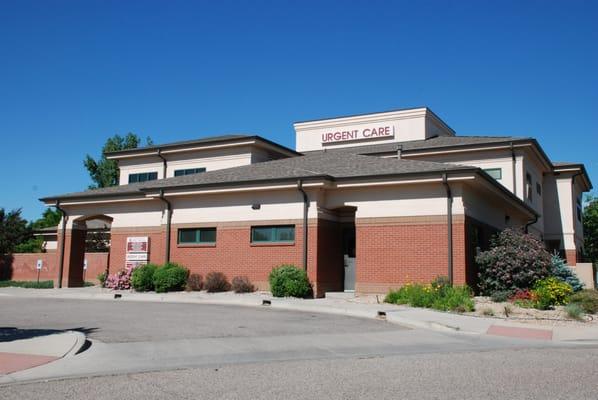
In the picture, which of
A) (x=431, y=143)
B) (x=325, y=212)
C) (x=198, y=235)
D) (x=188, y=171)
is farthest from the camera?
(x=188, y=171)

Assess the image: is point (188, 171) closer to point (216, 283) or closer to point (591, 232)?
point (216, 283)

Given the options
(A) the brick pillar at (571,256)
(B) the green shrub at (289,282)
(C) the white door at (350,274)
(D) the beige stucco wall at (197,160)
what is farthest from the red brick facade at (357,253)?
(A) the brick pillar at (571,256)

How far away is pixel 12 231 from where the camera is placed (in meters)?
43.8

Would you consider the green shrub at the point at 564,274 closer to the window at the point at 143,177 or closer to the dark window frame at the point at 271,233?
the dark window frame at the point at 271,233

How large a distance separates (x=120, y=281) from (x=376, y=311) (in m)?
13.2

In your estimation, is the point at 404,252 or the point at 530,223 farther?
the point at 530,223

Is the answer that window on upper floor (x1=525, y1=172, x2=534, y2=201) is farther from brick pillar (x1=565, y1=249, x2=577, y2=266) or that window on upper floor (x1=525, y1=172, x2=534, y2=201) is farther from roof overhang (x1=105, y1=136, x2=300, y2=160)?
roof overhang (x1=105, y1=136, x2=300, y2=160)

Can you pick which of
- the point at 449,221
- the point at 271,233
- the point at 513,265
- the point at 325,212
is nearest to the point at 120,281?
the point at 271,233

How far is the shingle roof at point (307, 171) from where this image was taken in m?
21.8

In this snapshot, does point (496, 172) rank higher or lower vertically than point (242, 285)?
higher

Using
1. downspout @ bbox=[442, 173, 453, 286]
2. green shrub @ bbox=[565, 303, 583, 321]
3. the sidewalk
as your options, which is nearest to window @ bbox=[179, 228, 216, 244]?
the sidewalk

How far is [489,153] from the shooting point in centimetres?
2969

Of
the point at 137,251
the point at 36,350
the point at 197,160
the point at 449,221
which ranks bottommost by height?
the point at 36,350

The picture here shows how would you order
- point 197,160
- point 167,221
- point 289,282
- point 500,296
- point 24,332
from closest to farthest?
point 24,332
point 500,296
point 289,282
point 167,221
point 197,160
